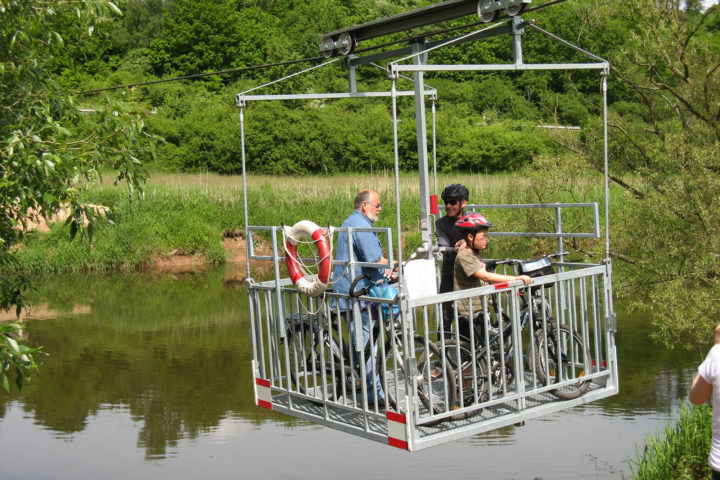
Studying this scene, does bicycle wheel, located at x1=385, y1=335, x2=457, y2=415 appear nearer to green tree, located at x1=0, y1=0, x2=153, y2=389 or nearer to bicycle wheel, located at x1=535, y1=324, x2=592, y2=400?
bicycle wheel, located at x1=535, y1=324, x2=592, y2=400

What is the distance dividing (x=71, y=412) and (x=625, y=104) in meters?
26.8

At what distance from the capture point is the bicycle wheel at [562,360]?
20.7ft

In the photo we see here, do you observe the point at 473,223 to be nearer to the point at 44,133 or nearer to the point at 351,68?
the point at 351,68

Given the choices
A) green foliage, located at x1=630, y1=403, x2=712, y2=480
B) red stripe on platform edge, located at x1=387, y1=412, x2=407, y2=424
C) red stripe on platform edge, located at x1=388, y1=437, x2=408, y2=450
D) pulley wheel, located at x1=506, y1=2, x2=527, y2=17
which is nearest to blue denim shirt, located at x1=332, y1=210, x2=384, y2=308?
red stripe on platform edge, located at x1=387, y1=412, x2=407, y2=424

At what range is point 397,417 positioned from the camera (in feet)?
17.8

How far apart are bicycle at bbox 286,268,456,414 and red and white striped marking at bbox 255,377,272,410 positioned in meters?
0.19

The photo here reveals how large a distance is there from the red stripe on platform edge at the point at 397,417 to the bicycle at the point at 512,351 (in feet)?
1.57

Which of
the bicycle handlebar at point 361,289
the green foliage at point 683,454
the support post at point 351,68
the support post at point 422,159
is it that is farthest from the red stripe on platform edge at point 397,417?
the green foliage at point 683,454

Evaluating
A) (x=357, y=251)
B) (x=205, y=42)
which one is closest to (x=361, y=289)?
(x=357, y=251)

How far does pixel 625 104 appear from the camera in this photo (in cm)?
3512

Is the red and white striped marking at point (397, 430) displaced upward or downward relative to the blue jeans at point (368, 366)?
downward

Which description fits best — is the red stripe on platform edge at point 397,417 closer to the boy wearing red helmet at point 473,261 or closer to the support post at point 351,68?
the boy wearing red helmet at point 473,261

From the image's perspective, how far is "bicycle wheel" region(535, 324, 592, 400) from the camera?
630cm

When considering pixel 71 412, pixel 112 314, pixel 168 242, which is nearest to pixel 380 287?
pixel 71 412
